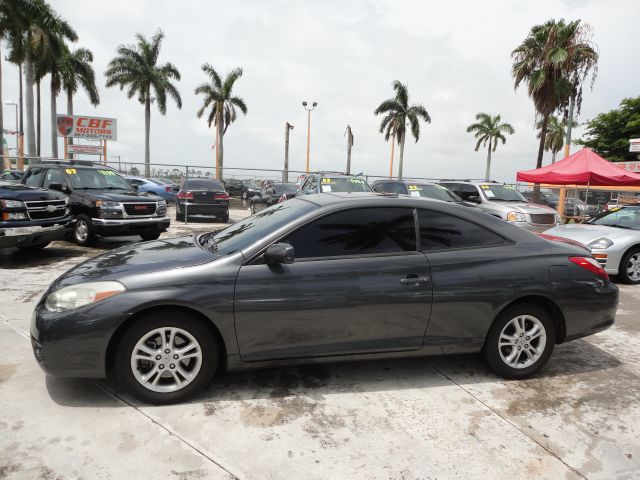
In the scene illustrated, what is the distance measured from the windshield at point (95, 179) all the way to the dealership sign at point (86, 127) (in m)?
26.3

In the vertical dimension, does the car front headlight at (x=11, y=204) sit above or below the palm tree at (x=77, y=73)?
below

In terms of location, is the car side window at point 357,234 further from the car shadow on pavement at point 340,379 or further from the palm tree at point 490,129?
the palm tree at point 490,129

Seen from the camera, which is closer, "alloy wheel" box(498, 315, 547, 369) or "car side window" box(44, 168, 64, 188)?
"alloy wheel" box(498, 315, 547, 369)

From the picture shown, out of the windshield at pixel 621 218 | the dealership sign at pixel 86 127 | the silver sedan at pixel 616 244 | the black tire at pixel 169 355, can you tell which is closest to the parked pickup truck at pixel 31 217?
the black tire at pixel 169 355

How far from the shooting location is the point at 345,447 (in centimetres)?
277

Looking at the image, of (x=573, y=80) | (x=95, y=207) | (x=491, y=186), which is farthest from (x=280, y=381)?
(x=573, y=80)

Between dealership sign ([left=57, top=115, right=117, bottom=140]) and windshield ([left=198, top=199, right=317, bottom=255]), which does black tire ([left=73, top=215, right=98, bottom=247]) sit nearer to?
windshield ([left=198, top=199, right=317, bottom=255])

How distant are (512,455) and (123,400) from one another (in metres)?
2.56

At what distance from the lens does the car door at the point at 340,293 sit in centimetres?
321

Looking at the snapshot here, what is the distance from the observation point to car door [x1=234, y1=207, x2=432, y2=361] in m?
3.21

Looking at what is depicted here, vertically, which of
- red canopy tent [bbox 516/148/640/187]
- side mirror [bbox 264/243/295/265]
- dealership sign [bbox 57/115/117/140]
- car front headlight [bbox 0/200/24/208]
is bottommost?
side mirror [bbox 264/243/295/265]

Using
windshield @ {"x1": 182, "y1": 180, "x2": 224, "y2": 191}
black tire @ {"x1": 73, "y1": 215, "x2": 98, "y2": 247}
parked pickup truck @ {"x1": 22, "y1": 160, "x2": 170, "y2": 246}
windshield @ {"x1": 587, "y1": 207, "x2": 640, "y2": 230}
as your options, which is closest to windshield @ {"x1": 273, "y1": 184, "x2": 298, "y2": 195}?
windshield @ {"x1": 182, "y1": 180, "x2": 224, "y2": 191}

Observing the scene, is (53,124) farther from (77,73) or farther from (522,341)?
(522,341)

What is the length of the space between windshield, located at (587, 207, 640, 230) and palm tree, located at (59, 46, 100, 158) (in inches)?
1556
